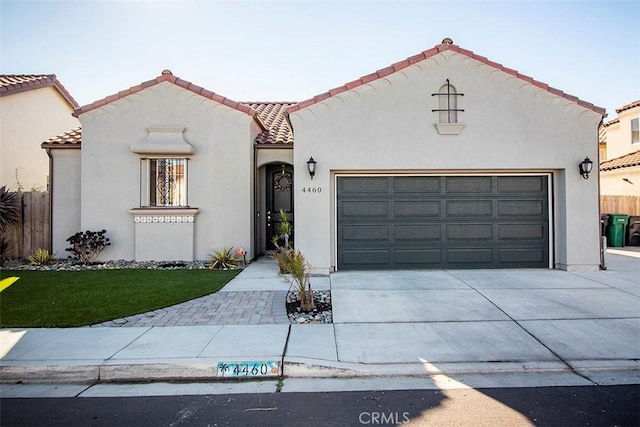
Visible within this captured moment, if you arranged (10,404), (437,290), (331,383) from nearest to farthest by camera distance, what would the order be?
(10,404), (331,383), (437,290)

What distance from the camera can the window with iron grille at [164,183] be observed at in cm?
1094

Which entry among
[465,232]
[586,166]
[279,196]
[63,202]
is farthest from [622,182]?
[63,202]

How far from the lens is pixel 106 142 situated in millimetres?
10883

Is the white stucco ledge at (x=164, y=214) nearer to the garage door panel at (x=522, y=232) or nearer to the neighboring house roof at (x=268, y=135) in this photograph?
the neighboring house roof at (x=268, y=135)

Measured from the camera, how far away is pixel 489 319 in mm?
5906

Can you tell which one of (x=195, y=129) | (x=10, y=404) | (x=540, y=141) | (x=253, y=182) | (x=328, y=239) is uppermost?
(x=195, y=129)

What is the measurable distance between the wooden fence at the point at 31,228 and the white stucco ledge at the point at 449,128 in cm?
1149

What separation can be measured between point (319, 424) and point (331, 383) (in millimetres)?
826

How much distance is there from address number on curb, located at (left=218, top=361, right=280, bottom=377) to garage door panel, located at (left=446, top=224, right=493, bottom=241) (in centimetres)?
659

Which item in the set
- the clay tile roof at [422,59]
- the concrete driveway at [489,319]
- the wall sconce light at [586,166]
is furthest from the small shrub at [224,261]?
the wall sconce light at [586,166]

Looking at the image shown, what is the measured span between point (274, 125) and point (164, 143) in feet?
13.3

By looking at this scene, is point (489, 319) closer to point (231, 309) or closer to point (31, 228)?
point (231, 309)

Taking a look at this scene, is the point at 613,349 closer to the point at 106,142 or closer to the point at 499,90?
the point at 499,90

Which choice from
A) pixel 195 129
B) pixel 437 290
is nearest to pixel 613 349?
pixel 437 290
